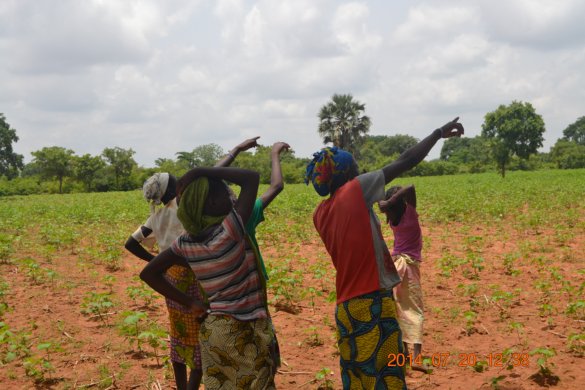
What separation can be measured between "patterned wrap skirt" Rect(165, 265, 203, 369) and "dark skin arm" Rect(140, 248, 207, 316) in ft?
1.69

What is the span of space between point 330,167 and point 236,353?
39.6 inches

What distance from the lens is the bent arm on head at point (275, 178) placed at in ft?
9.01

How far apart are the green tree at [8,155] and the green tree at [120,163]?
11657 millimetres

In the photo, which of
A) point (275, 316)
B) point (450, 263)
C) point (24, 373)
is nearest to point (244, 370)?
point (24, 373)

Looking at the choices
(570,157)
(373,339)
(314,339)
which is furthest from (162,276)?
(570,157)

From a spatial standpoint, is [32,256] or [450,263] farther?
[32,256]

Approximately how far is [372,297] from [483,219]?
33.6 ft

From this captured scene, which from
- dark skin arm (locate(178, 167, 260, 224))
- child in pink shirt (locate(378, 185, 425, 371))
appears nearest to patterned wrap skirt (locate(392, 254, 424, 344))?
child in pink shirt (locate(378, 185, 425, 371))

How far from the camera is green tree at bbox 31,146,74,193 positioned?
142 feet

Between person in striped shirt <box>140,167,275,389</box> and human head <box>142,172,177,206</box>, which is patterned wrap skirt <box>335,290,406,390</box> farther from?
human head <box>142,172,177,206</box>

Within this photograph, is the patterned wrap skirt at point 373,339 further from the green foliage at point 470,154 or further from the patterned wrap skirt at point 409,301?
the green foliage at point 470,154


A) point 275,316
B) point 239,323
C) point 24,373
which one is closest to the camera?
point 239,323

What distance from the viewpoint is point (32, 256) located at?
8.91m

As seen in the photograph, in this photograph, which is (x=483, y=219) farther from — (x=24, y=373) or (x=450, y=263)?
(x=24, y=373)
